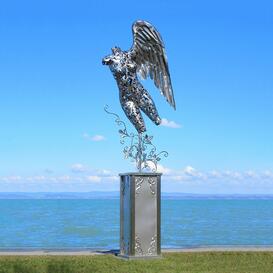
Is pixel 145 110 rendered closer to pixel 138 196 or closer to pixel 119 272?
pixel 138 196

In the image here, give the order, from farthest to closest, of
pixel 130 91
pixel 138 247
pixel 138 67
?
1. pixel 138 67
2. pixel 130 91
3. pixel 138 247

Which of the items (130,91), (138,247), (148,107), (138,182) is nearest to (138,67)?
(130,91)

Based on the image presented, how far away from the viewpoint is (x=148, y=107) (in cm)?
1442

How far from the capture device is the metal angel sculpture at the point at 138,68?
46.4 ft

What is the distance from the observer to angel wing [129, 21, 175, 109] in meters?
14.3

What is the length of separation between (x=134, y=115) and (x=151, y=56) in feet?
4.22

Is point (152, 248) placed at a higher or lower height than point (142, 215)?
lower

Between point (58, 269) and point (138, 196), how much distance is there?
227cm

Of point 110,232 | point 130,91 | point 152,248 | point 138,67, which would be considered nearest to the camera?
point 152,248

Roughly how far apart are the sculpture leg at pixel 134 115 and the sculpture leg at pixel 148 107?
15 centimetres

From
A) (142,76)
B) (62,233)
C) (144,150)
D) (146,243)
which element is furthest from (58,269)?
(62,233)

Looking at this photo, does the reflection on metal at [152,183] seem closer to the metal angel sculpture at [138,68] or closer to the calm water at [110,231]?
the metal angel sculpture at [138,68]

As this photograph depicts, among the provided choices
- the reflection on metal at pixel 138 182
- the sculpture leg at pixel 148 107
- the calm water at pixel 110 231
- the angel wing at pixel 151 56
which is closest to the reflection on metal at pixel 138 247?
the reflection on metal at pixel 138 182

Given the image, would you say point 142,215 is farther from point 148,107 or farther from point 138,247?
point 148,107
